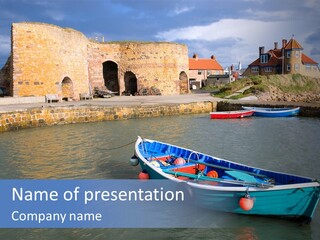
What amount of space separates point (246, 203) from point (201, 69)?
5374 cm

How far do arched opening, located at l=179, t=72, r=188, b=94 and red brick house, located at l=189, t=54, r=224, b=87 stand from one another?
16.9 meters

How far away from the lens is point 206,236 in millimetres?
5887

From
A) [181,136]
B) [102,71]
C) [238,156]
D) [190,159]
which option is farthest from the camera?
[102,71]

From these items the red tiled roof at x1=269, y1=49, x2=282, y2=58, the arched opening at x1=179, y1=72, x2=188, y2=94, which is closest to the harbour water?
the arched opening at x1=179, y1=72, x2=188, y2=94

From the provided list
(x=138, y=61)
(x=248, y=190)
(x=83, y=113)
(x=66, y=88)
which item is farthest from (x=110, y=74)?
(x=248, y=190)

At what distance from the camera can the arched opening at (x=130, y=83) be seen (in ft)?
115

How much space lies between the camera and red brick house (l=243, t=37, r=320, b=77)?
1933 inches

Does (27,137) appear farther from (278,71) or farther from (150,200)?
(278,71)

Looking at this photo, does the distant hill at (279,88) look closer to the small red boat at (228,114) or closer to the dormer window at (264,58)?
the small red boat at (228,114)

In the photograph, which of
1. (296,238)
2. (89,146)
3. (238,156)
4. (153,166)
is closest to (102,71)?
(89,146)

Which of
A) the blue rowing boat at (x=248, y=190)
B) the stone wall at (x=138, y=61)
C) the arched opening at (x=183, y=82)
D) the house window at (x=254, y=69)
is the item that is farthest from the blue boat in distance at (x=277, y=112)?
the house window at (x=254, y=69)

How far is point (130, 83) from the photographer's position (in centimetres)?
3594

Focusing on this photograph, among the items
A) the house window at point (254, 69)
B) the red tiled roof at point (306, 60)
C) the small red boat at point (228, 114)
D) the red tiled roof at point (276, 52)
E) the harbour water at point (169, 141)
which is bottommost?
the harbour water at point (169, 141)

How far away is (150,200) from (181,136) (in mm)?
7987
